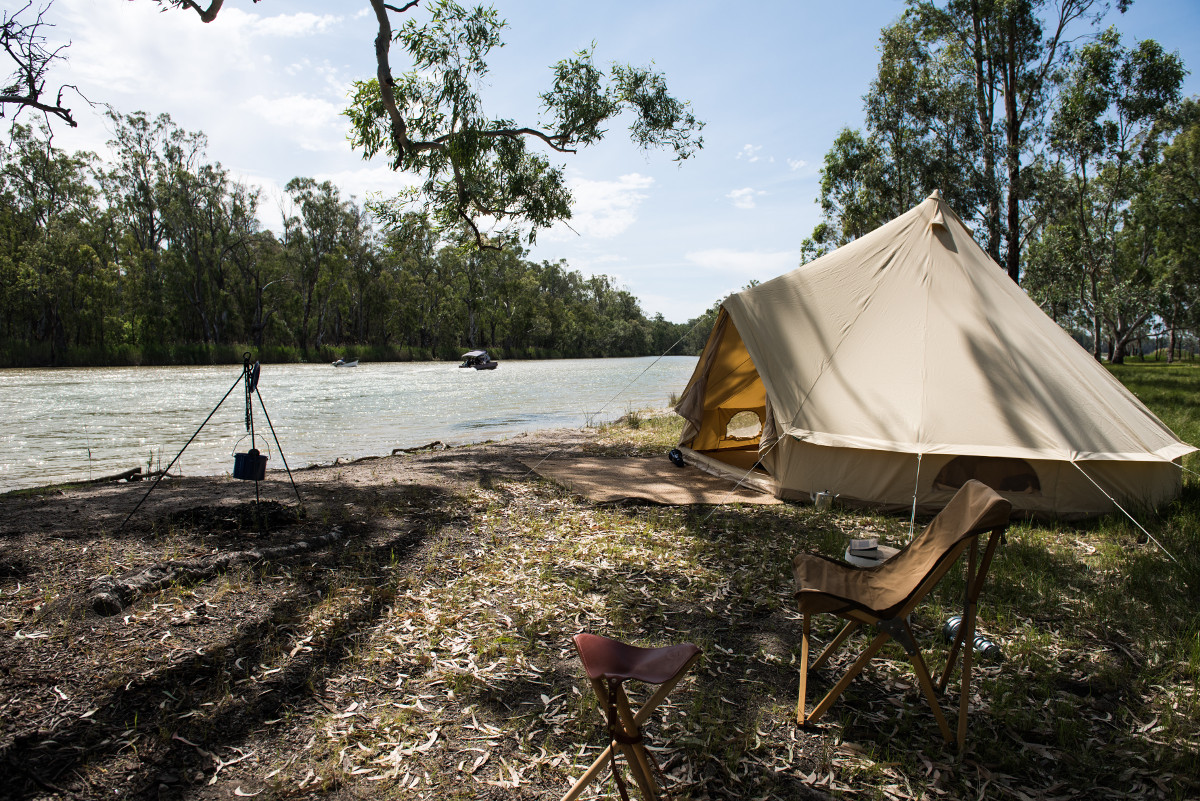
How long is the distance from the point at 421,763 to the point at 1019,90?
2231 centimetres

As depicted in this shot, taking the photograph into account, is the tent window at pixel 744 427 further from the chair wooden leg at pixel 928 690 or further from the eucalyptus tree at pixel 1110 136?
the eucalyptus tree at pixel 1110 136

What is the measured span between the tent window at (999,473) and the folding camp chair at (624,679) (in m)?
4.57

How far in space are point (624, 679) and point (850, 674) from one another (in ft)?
3.96

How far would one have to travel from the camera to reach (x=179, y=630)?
3.32 meters

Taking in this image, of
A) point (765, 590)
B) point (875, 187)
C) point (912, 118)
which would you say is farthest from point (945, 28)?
point (765, 590)

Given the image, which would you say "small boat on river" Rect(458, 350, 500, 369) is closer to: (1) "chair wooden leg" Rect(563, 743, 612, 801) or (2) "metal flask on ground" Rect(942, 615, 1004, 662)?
(2) "metal flask on ground" Rect(942, 615, 1004, 662)

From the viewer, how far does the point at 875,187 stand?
21875mm

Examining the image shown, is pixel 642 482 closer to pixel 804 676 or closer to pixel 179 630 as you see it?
pixel 804 676

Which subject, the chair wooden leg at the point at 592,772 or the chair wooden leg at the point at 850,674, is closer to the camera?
the chair wooden leg at the point at 592,772

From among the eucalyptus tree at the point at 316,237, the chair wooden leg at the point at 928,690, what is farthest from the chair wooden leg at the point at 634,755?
the eucalyptus tree at the point at 316,237

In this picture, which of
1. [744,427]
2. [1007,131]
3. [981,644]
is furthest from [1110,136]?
[981,644]

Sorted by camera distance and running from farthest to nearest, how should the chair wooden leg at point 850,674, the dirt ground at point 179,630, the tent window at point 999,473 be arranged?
1. the tent window at point 999,473
2. the chair wooden leg at point 850,674
3. the dirt ground at point 179,630

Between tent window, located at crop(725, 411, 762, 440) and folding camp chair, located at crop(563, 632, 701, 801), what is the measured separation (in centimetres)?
768

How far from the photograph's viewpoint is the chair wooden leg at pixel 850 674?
2553 millimetres
